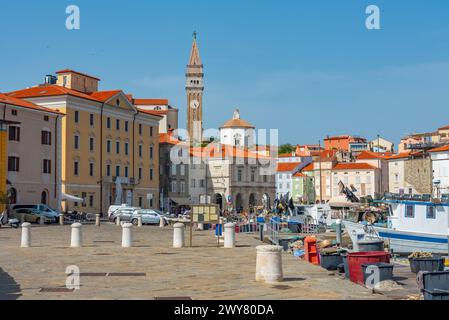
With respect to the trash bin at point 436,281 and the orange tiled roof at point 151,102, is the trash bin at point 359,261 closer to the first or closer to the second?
the trash bin at point 436,281

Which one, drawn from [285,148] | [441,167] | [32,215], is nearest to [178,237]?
[32,215]

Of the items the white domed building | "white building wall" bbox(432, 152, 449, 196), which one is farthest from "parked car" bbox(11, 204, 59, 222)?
the white domed building

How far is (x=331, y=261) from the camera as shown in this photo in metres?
22.0

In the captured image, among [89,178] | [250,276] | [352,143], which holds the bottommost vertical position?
[250,276]

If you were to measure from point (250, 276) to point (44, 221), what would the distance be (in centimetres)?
3804

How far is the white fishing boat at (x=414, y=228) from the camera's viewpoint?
3478cm

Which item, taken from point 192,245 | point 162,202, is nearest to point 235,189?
point 162,202

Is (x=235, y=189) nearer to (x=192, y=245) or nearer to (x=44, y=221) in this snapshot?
(x=44, y=221)

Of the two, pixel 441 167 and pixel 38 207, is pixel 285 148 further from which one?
pixel 38 207

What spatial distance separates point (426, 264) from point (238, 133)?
12701cm

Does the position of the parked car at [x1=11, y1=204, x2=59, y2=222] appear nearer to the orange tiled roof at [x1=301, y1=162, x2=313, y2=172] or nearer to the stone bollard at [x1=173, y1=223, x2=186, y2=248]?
the stone bollard at [x1=173, y1=223, x2=186, y2=248]

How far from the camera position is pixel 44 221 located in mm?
53094

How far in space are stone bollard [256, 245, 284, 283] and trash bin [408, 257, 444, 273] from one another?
5.61 m

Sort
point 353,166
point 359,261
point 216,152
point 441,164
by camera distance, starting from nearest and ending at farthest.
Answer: point 359,261
point 441,164
point 216,152
point 353,166
